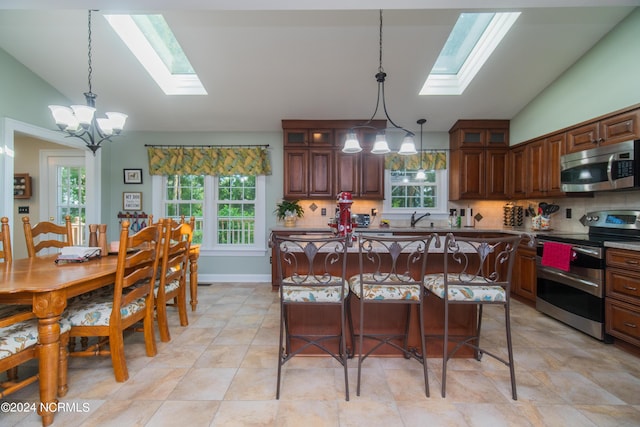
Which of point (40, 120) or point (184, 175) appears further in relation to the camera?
point (184, 175)

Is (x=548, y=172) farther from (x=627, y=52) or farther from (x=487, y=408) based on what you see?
(x=487, y=408)

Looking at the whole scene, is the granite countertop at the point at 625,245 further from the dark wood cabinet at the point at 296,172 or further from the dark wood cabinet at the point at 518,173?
the dark wood cabinet at the point at 296,172

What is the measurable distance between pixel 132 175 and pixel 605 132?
20.5ft

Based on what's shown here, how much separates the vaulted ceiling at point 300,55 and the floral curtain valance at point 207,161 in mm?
476

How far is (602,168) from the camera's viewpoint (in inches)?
109

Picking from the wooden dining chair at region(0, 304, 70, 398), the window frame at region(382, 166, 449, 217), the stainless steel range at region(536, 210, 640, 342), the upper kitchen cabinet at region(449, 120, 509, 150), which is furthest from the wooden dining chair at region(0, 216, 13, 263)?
the upper kitchen cabinet at region(449, 120, 509, 150)

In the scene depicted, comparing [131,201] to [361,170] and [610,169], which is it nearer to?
[361,170]

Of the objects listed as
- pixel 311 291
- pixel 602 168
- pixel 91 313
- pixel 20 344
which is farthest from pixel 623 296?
pixel 20 344

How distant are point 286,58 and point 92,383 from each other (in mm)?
3430

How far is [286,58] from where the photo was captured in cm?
319

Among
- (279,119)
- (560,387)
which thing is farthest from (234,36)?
(560,387)

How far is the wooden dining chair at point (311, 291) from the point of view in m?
1.71

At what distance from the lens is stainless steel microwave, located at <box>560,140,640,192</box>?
252 centimetres

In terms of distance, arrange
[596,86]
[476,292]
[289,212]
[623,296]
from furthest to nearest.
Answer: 1. [289,212]
2. [596,86]
3. [623,296]
4. [476,292]
